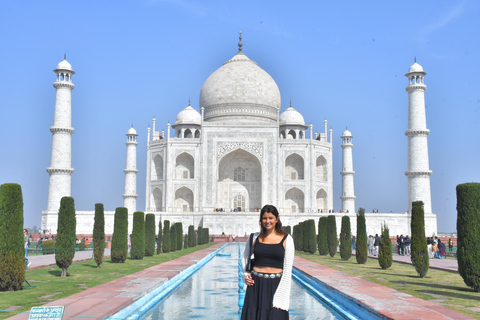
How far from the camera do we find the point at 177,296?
7.27 meters

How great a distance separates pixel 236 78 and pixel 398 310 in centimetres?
3060

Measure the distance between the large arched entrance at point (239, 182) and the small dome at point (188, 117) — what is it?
341 centimetres

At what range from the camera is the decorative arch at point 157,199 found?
107 feet

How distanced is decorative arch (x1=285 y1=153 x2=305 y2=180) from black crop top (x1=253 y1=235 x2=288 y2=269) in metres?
29.4

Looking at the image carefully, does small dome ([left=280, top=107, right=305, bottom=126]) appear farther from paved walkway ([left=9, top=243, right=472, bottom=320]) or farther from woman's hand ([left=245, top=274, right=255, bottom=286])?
woman's hand ([left=245, top=274, right=255, bottom=286])

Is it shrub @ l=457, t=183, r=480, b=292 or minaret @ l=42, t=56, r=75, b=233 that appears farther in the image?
minaret @ l=42, t=56, r=75, b=233

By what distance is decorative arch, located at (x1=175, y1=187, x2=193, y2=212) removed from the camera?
32219mm

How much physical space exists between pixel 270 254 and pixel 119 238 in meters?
9.41

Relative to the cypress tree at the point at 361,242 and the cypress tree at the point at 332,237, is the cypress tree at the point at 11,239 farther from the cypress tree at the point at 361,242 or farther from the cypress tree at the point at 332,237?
the cypress tree at the point at 332,237

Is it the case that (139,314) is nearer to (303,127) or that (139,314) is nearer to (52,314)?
(52,314)

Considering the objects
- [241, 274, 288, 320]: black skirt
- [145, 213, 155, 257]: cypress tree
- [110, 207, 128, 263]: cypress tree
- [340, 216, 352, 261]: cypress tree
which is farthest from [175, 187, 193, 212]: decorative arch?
[241, 274, 288, 320]: black skirt

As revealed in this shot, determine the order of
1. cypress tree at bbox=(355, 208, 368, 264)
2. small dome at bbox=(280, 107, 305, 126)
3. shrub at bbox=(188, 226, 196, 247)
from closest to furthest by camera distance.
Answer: cypress tree at bbox=(355, 208, 368, 264)
shrub at bbox=(188, 226, 196, 247)
small dome at bbox=(280, 107, 305, 126)

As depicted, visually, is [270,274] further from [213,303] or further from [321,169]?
[321,169]

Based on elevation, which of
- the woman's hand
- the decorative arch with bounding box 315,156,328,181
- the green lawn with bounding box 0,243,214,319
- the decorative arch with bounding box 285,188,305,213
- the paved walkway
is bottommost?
the green lawn with bounding box 0,243,214,319
